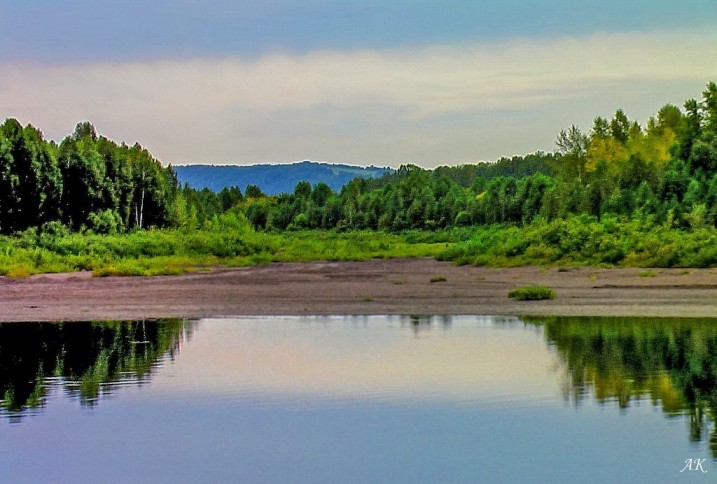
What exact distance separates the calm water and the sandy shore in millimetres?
4848

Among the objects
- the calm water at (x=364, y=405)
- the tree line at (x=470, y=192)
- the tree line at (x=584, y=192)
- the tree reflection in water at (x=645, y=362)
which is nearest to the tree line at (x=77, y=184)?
the tree line at (x=470, y=192)

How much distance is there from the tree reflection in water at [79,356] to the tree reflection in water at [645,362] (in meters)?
8.56

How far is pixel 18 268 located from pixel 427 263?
81.6 feet

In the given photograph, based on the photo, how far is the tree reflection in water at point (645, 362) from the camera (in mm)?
17594

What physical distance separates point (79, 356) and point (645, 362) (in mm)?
11946

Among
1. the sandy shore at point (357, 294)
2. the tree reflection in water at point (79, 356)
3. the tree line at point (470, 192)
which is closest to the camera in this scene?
the tree reflection in water at point (79, 356)

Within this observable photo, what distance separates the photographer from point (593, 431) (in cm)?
1584

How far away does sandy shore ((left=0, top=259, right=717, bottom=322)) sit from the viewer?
109 ft

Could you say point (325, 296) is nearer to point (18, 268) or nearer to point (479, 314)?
point (479, 314)

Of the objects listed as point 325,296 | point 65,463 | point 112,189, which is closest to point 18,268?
point 325,296

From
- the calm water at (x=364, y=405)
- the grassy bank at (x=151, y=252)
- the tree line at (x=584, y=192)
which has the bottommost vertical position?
the calm water at (x=364, y=405)

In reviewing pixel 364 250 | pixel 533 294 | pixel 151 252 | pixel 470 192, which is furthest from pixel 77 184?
pixel 470 192

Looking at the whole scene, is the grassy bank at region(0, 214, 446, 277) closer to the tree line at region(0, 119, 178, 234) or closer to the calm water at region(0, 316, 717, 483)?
the tree line at region(0, 119, 178, 234)

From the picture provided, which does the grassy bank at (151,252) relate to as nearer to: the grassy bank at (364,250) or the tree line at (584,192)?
the grassy bank at (364,250)
